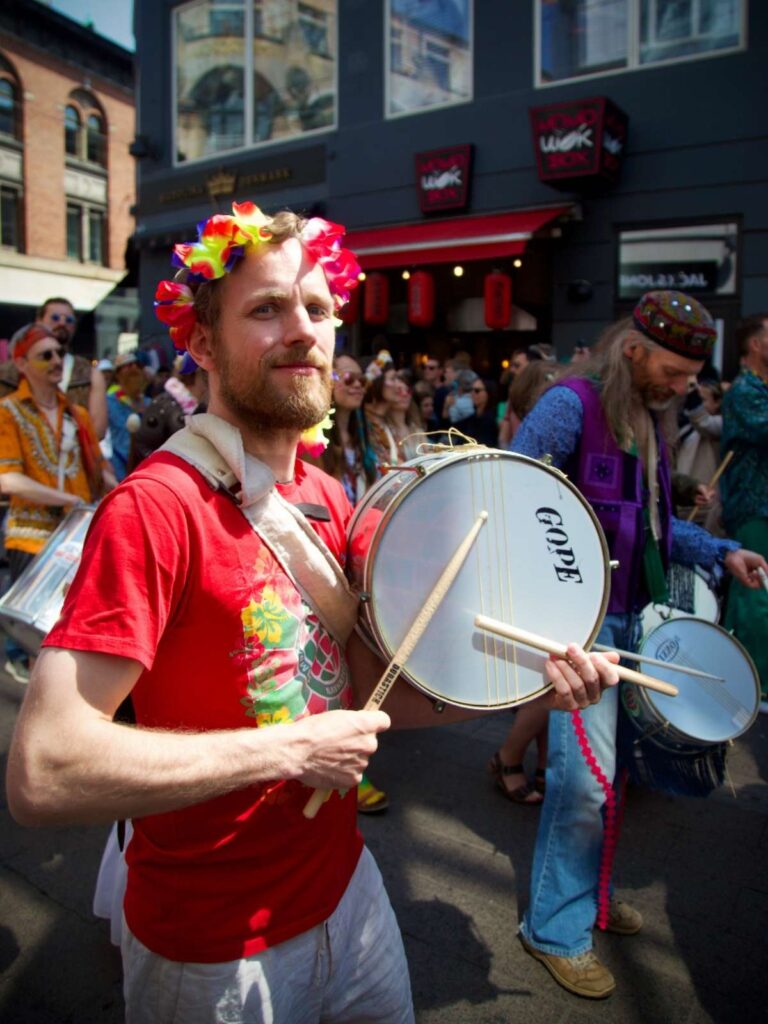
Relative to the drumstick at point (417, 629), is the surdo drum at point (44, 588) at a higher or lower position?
lower

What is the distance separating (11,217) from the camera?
2345cm

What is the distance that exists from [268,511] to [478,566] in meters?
0.38

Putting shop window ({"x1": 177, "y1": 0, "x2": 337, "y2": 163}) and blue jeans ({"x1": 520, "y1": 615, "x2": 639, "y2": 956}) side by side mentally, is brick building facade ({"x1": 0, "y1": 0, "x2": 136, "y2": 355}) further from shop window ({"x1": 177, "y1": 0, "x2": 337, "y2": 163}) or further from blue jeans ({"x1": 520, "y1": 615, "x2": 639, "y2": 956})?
blue jeans ({"x1": 520, "y1": 615, "x2": 639, "y2": 956})

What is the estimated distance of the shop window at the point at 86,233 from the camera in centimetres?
2512

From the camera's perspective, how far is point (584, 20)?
9.62m

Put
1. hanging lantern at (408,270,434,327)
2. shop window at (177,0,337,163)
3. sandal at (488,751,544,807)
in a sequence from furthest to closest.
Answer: shop window at (177,0,337,163) → hanging lantern at (408,270,434,327) → sandal at (488,751,544,807)

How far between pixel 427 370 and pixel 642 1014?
7986 millimetres

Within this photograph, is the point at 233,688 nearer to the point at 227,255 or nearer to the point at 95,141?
the point at 227,255

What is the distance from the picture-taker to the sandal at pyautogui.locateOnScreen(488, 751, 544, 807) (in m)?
3.39

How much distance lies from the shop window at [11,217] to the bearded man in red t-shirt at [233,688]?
25523 millimetres

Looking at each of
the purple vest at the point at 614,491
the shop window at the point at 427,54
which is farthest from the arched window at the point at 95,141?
the purple vest at the point at 614,491

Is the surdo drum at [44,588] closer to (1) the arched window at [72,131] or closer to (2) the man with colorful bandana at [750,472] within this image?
(2) the man with colorful bandana at [750,472]

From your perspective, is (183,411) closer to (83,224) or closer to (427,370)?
(427,370)

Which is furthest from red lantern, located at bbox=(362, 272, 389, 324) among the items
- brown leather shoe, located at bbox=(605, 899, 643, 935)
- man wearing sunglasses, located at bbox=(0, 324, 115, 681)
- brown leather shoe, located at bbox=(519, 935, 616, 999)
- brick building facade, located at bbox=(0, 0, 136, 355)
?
brick building facade, located at bbox=(0, 0, 136, 355)
